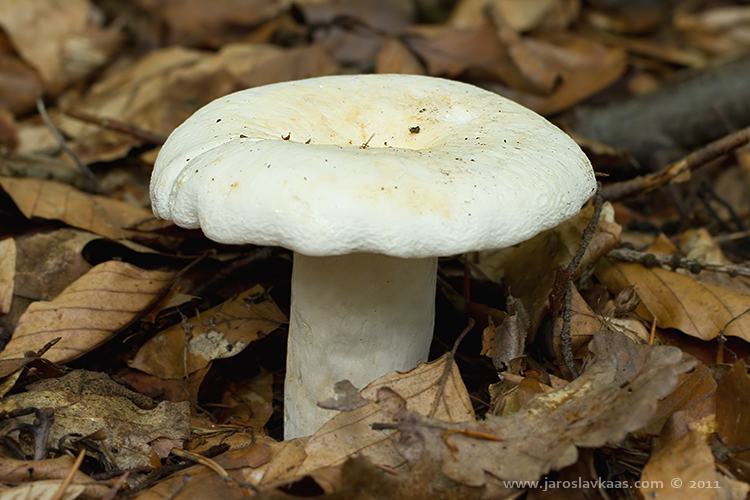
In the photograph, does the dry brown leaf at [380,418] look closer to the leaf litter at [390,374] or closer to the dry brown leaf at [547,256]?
the leaf litter at [390,374]

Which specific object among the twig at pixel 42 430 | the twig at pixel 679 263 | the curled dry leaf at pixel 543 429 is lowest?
the twig at pixel 679 263

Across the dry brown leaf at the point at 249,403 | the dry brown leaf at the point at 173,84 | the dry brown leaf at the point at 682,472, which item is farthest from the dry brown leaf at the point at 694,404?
the dry brown leaf at the point at 173,84

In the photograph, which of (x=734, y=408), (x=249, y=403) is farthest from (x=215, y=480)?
(x=734, y=408)

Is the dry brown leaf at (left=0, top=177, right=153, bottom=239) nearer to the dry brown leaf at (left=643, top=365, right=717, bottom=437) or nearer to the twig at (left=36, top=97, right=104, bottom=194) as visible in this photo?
the twig at (left=36, top=97, right=104, bottom=194)

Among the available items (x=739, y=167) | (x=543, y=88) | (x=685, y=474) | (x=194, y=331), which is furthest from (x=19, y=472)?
(x=739, y=167)

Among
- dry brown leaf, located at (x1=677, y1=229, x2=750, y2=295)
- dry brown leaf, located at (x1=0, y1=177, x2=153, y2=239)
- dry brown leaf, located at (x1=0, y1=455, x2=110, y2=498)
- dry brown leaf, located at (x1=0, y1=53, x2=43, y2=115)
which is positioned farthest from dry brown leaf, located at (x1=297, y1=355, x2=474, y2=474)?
dry brown leaf, located at (x1=0, y1=53, x2=43, y2=115)

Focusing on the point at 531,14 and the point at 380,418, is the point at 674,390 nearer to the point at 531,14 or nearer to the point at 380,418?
the point at 380,418
